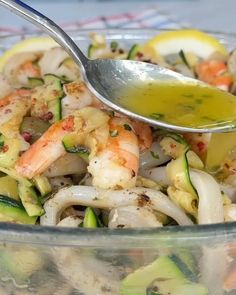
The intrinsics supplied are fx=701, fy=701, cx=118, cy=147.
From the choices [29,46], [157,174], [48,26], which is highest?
[48,26]

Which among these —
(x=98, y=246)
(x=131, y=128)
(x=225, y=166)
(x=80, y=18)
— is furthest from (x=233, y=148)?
(x=80, y=18)

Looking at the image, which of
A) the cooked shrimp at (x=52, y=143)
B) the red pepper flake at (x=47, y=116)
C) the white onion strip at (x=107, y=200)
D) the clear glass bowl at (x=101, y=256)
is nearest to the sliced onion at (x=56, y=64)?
the red pepper flake at (x=47, y=116)

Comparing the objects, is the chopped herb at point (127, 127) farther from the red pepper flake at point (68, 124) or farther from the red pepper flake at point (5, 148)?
the red pepper flake at point (5, 148)

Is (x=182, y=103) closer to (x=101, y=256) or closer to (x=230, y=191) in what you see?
(x=230, y=191)

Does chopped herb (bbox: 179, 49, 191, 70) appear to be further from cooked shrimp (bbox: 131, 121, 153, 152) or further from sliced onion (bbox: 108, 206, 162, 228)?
sliced onion (bbox: 108, 206, 162, 228)

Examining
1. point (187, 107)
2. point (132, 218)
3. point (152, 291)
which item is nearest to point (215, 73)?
point (187, 107)
